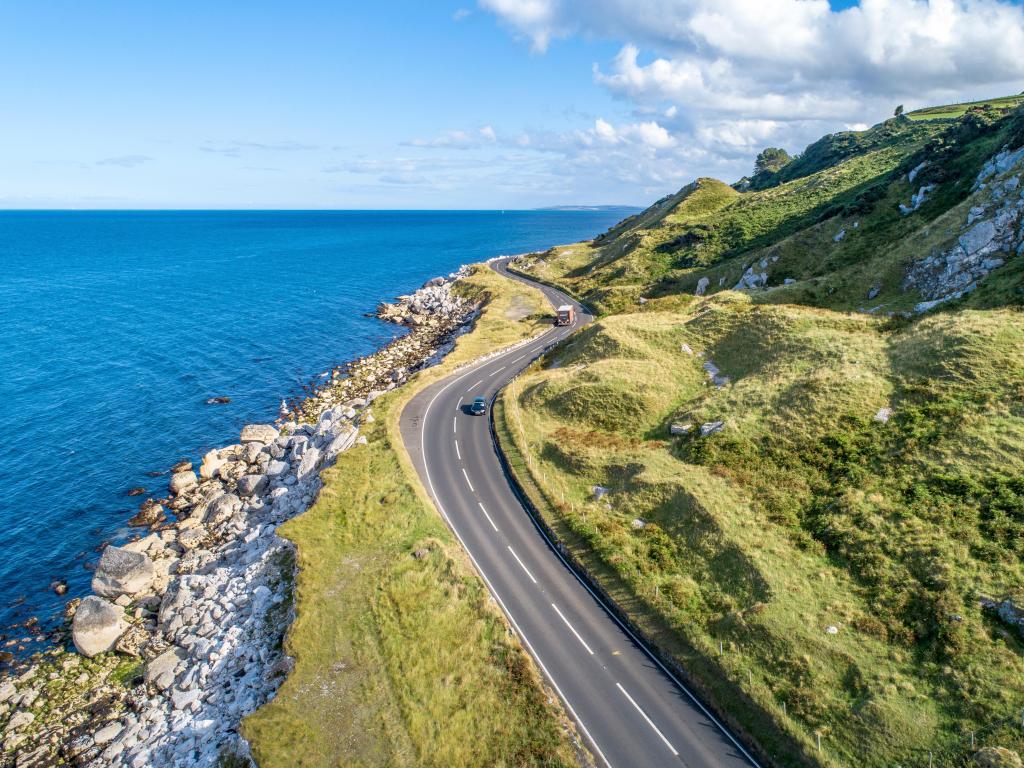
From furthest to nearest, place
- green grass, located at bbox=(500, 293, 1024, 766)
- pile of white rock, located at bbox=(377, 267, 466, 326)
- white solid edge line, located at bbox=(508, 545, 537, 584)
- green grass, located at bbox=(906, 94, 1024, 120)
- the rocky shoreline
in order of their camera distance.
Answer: green grass, located at bbox=(906, 94, 1024, 120) → pile of white rock, located at bbox=(377, 267, 466, 326) → white solid edge line, located at bbox=(508, 545, 537, 584) → the rocky shoreline → green grass, located at bbox=(500, 293, 1024, 766)

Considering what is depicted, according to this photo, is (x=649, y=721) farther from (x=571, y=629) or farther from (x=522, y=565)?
(x=522, y=565)

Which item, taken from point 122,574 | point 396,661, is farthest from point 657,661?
point 122,574

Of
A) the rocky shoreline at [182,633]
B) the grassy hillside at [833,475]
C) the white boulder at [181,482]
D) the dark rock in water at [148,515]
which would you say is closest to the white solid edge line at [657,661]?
the grassy hillside at [833,475]

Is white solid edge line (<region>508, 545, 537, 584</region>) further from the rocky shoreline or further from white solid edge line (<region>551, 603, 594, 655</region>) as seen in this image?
the rocky shoreline

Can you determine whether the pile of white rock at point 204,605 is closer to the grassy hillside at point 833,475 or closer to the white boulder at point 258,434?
the white boulder at point 258,434

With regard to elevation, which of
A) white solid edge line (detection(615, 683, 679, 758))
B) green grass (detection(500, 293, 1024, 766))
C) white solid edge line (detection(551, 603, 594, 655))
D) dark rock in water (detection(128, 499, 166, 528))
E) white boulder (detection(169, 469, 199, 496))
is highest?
green grass (detection(500, 293, 1024, 766))

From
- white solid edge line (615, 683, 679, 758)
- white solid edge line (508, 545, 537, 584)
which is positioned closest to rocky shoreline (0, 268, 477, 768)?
white solid edge line (508, 545, 537, 584)

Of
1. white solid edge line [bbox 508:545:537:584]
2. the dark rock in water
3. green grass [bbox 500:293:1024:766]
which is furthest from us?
the dark rock in water

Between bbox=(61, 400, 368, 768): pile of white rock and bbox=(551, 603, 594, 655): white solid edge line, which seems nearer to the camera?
bbox=(551, 603, 594, 655): white solid edge line

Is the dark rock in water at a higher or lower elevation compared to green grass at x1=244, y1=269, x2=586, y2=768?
lower
